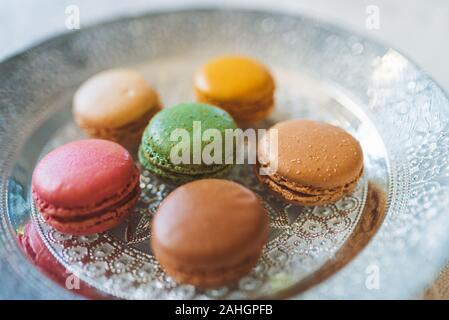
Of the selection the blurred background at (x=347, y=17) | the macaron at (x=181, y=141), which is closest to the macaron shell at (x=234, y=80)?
the macaron at (x=181, y=141)

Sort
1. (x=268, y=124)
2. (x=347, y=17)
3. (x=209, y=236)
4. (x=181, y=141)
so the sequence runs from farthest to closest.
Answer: (x=347, y=17) → (x=268, y=124) → (x=181, y=141) → (x=209, y=236)

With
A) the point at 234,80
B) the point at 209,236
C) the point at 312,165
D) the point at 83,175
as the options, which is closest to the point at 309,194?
the point at 312,165

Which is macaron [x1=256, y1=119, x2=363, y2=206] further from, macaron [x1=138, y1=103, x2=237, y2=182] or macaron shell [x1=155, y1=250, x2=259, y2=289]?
macaron shell [x1=155, y1=250, x2=259, y2=289]

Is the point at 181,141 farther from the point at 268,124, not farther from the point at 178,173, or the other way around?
the point at 268,124

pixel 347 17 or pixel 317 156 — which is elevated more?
pixel 347 17

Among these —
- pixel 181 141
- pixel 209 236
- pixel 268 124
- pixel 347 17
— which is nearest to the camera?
pixel 209 236

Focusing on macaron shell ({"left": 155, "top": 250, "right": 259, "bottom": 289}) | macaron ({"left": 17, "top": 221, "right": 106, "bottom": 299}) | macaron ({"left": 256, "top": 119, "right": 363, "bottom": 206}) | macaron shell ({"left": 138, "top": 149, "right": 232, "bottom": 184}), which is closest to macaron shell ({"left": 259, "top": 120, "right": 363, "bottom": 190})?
macaron ({"left": 256, "top": 119, "right": 363, "bottom": 206})

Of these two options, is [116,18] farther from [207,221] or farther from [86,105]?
[207,221]

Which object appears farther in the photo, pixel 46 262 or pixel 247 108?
pixel 247 108
